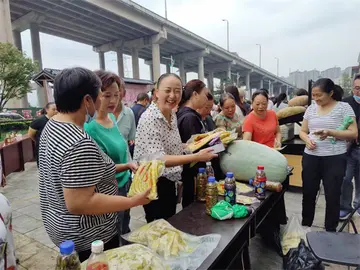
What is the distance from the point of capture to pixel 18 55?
13.0m

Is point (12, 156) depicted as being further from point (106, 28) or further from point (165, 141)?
point (106, 28)

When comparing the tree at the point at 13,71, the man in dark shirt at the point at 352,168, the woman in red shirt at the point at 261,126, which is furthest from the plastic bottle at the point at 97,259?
the tree at the point at 13,71

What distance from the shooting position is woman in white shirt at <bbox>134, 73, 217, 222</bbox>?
1600 millimetres

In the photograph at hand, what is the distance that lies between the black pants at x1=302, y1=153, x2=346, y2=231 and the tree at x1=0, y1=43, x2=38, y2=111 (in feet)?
49.1

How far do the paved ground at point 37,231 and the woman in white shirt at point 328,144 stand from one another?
2.08 feet

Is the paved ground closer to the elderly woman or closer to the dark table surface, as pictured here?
the dark table surface

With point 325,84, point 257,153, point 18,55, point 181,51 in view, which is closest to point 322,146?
point 325,84

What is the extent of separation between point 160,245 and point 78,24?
2617 cm

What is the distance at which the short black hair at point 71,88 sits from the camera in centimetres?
99

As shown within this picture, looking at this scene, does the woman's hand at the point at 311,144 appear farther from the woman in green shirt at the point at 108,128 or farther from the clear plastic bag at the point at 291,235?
the woman in green shirt at the point at 108,128

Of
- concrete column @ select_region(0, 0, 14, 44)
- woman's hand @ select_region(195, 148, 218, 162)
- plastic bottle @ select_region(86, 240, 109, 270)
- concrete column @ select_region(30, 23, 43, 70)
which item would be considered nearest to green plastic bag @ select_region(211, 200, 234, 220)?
woman's hand @ select_region(195, 148, 218, 162)

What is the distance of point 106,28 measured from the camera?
80.1 ft

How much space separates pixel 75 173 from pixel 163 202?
0.97 m

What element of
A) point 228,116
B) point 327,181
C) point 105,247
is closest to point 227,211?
point 105,247
